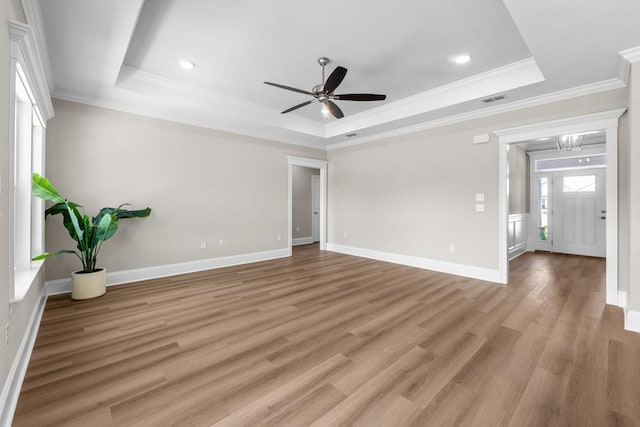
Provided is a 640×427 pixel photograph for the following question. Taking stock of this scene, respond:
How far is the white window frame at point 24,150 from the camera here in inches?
70.3

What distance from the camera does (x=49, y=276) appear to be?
3631mm

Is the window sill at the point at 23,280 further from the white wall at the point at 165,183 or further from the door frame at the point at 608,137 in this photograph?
the door frame at the point at 608,137

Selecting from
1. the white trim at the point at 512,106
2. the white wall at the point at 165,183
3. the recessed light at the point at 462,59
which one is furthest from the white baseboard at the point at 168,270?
the recessed light at the point at 462,59

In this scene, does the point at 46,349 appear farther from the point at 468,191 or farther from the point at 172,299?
the point at 468,191

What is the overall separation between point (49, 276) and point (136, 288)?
102 centimetres

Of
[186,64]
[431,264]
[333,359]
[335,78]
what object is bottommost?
[333,359]

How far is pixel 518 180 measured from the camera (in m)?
6.76

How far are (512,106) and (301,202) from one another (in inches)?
228

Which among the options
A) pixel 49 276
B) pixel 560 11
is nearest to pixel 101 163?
pixel 49 276

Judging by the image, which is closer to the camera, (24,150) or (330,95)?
(24,150)

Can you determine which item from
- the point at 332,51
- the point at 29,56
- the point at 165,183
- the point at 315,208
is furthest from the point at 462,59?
the point at 315,208

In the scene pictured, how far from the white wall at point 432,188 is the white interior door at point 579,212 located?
163 inches

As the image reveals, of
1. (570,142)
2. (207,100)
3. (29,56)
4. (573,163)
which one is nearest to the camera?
(29,56)

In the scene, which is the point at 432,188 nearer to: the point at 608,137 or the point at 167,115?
the point at 608,137
